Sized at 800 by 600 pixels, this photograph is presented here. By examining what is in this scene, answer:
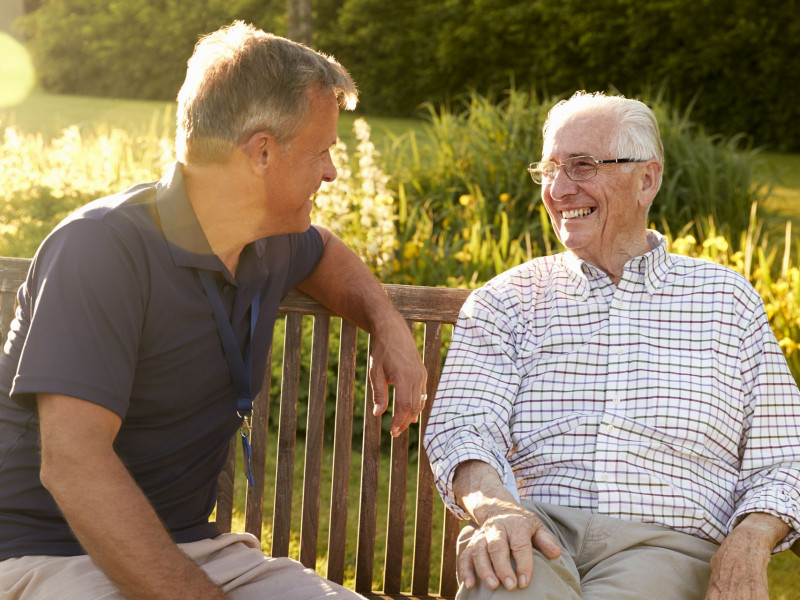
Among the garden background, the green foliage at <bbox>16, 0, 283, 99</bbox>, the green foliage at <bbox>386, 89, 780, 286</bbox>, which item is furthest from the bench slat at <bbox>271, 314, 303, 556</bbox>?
the green foliage at <bbox>16, 0, 283, 99</bbox>

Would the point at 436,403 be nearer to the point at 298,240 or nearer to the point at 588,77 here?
the point at 298,240

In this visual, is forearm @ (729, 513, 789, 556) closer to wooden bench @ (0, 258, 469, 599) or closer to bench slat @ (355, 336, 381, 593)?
wooden bench @ (0, 258, 469, 599)

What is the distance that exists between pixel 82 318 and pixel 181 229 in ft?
1.17

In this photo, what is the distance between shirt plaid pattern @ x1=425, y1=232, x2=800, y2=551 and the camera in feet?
8.71

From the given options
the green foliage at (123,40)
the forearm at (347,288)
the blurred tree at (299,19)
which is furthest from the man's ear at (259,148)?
the green foliage at (123,40)

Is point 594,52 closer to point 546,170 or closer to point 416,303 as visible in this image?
point 546,170

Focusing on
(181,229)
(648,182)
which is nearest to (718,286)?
(648,182)

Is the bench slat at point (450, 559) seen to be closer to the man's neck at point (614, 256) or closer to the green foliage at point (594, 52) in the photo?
the man's neck at point (614, 256)

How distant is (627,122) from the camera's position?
2.96 m

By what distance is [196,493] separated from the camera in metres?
2.40

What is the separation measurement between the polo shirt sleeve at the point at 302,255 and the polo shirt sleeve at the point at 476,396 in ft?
1.53

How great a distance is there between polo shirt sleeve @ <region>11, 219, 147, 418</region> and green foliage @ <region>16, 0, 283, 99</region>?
20.8 meters

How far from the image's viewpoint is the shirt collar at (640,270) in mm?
2904

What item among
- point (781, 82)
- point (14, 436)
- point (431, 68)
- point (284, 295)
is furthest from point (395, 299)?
point (431, 68)
